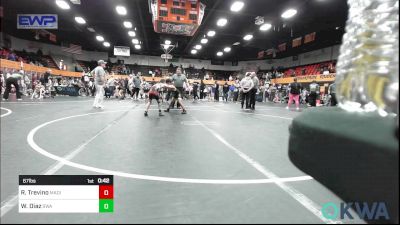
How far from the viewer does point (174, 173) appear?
267 centimetres

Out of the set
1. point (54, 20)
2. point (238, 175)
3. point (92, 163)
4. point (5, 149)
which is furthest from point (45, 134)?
point (54, 20)

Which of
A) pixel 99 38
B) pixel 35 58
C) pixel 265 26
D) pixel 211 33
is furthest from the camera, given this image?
pixel 99 38

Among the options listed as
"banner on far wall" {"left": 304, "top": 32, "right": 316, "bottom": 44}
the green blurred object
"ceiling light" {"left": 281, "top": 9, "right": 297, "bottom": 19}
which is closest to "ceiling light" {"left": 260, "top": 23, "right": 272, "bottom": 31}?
"ceiling light" {"left": 281, "top": 9, "right": 297, "bottom": 19}

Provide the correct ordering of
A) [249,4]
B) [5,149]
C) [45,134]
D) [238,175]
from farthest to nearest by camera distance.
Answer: [249,4] < [45,134] < [5,149] < [238,175]

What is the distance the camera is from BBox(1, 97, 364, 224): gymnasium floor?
179 cm

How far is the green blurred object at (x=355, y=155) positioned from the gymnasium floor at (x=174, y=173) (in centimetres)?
82

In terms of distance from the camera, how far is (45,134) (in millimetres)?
4586

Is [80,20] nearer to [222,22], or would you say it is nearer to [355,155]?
[222,22]

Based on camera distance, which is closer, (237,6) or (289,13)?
(237,6)

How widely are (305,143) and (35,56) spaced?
33.1m

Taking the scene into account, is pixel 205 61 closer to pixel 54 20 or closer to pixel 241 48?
pixel 241 48

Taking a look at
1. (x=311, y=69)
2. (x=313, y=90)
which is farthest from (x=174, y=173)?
(x=311, y=69)
